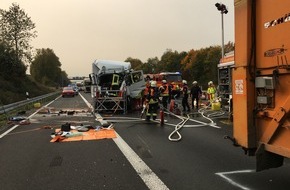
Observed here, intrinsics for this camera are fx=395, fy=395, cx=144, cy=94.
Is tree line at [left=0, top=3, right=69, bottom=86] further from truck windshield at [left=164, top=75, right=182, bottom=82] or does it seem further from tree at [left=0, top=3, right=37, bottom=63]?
truck windshield at [left=164, top=75, right=182, bottom=82]

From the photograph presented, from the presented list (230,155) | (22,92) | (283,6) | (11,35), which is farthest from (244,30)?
(11,35)

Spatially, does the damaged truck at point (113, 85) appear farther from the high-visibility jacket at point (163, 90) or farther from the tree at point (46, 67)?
the tree at point (46, 67)

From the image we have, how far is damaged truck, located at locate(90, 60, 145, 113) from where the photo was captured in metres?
22.2

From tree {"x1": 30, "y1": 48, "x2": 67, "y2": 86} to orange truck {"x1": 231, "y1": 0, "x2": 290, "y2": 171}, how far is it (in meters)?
110

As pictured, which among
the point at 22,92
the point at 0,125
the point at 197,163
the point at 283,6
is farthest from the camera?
the point at 22,92

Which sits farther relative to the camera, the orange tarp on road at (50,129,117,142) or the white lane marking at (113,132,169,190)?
the orange tarp on road at (50,129,117,142)

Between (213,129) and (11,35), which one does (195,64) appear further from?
(213,129)

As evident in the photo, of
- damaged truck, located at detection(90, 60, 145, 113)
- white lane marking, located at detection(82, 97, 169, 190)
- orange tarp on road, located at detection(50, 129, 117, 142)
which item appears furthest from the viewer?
damaged truck, located at detection(90, 60, 145, 113)

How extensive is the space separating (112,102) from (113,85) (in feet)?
5.99

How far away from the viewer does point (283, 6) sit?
14.7 ft

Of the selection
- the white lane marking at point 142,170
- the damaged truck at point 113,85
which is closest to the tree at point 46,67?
the damaged truck at point 113,85

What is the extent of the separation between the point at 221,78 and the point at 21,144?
1002cm

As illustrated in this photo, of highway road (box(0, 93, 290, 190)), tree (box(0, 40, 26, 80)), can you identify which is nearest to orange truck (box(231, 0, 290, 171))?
highway road (box(0, 93, 290, 190))

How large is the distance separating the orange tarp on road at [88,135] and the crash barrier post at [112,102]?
8.20m
